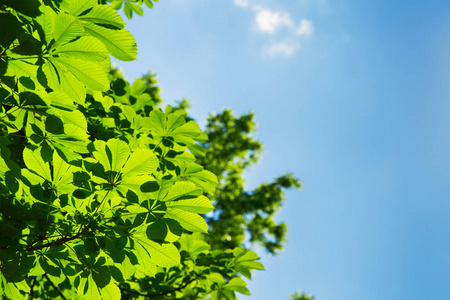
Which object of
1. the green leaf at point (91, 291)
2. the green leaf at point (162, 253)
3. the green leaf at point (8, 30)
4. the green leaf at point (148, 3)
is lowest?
the green leaf at point (91, 291)

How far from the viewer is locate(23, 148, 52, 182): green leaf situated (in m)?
1.49

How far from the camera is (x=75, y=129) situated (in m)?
1.47

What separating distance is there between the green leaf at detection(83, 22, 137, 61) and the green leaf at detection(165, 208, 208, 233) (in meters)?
0.71

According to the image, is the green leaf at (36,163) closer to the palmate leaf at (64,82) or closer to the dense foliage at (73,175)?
the dense foliage at (73,175)

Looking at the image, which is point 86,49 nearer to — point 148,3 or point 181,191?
point 181,191

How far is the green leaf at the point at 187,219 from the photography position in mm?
1515

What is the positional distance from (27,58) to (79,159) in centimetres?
49

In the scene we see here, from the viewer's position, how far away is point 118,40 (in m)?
1.29

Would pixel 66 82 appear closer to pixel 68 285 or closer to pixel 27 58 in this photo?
pixel 27 58

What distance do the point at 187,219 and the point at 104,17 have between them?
3.06ft

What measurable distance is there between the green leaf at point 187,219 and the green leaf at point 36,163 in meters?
0.61

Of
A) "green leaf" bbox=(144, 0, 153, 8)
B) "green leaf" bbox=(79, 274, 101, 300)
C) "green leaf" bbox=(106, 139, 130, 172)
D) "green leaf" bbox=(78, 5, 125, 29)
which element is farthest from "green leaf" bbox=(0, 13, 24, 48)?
"green leaf" bbox=(144, 0, 153, 8)

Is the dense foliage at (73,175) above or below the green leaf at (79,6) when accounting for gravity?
below

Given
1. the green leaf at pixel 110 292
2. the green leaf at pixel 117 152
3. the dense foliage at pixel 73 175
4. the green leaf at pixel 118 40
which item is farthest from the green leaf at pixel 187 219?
the green leaf at pixel 118 40
